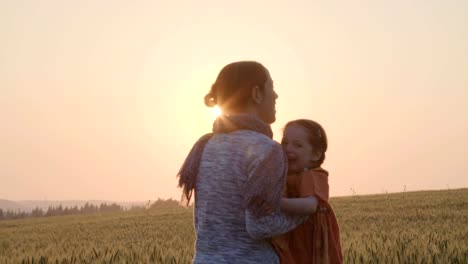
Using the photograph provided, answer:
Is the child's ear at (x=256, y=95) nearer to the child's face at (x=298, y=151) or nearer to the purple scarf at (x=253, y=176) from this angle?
the purple scarf at (x=253, y=176)

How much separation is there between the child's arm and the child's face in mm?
365

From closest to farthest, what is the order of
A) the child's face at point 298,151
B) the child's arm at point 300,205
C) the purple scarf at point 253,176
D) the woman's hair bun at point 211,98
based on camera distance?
the purple scarf at point 253,176 → the child's arm at point 300,205 → the woman's hair bun at point 211,98 → the child's face at point 298,151

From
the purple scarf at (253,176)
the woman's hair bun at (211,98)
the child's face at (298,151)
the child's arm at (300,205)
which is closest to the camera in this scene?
the purple scarf at (253,176)

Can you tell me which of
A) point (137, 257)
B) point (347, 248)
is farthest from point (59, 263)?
point (347, 248)

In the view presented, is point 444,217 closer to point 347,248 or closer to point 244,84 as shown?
point 347,248

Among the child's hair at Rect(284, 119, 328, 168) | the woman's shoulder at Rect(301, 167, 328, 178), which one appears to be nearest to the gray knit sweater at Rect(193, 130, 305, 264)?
the woman's shoulder at Rect(301, 167, 328, 178)

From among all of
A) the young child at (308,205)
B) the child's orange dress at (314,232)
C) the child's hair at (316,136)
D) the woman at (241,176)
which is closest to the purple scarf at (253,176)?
the woman at (241,176)

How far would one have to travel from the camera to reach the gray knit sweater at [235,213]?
Result: 311 centimetres

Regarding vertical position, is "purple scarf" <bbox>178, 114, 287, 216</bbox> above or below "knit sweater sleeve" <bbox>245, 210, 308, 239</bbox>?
above

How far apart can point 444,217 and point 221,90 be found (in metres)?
11.0

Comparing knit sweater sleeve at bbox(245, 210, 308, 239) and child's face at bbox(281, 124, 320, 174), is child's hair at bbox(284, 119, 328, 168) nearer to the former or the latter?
child's face at bbox(281, 124, 320, 174)

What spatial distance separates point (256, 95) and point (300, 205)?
615mm

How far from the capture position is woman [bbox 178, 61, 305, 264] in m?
3.08

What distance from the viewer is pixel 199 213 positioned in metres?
3.35
